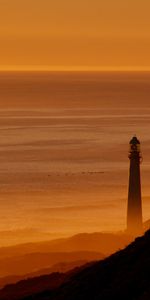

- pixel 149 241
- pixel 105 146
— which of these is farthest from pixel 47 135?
pixel 149 241

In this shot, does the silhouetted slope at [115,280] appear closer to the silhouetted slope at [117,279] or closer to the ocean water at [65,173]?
the silhouetted slope at [117,279]

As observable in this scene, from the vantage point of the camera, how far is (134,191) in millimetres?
35250

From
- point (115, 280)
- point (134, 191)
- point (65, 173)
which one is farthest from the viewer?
point (65, 173)

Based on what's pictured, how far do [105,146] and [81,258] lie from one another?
67.6 meters

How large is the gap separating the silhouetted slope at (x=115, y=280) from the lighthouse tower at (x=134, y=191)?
11964 mm

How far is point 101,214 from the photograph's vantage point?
55188 millimetres

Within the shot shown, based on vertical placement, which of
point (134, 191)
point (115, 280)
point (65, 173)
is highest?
point (65, 173)

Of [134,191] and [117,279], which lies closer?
[117,279]

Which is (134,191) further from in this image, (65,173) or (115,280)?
(65,173)

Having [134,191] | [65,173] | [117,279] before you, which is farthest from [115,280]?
[65,173]

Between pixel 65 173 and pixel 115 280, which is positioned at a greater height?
pixel 65 173

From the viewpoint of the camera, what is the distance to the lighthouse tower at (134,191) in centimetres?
3425

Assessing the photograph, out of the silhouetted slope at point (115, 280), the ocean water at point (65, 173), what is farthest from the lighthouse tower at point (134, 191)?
the silhouetted slope at point (115, 280)

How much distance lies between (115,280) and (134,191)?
51.2ft
